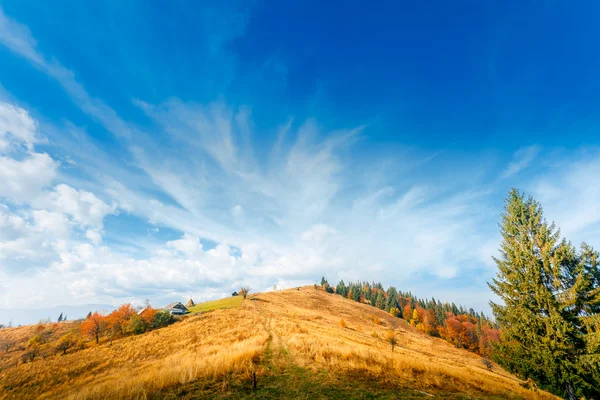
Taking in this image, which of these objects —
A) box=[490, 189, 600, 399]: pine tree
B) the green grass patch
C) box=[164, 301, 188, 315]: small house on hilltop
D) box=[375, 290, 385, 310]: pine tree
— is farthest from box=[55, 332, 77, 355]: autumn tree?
box=[375, 290, 385, 310]: pine tree

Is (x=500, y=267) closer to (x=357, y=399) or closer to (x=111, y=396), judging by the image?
(x=357, y=399)

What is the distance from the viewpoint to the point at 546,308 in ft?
46.1

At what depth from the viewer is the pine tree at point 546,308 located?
506 inches

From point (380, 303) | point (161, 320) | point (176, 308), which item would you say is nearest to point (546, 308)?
point (161, 320)

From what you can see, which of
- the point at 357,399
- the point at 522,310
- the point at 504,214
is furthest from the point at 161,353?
the point at 504,214

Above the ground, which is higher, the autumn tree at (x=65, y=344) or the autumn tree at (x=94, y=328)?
the autumn tree at (x=94, y=328)

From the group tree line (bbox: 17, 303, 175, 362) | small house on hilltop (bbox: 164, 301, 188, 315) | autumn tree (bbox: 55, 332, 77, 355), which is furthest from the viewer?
small house on hilltop (bbox: 164, 301, 188, 315)

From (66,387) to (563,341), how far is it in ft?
A: 123

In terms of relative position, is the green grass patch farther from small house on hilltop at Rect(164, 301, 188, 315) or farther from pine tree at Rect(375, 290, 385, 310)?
pine tree at Rect(375, 290, 385, 310)

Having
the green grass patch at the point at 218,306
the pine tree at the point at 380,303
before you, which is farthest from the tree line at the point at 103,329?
the pine tree at the point at 380,303

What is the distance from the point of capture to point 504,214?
17312 mm

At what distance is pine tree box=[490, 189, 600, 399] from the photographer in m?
12.9

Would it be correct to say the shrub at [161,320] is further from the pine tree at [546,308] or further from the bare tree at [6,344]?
the pine tree at [546,308]

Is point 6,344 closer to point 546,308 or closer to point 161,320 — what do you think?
point 161,320
